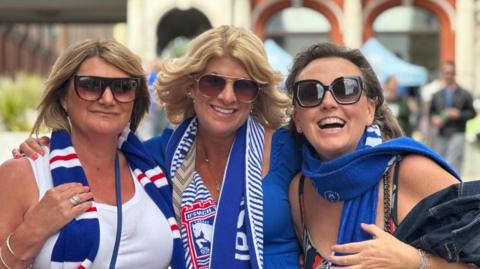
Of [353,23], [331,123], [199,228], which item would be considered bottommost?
[199,228]

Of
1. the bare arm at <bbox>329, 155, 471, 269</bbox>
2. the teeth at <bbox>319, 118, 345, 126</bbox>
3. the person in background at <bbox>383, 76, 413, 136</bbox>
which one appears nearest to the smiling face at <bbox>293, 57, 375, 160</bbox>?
the teeth at <bbox>319, 118, 345, 126</bbox>

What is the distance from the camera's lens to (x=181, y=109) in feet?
12.2

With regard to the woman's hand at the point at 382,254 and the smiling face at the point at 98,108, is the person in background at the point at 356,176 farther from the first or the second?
the smiling face at the point at 98,108

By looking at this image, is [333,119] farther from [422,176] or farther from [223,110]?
[223,110]

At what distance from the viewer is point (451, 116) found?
11.2 m

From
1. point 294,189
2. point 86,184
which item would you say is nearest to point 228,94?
point 294,189

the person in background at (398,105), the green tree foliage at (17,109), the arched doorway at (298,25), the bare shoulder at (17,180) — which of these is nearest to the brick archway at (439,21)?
the arched doorway at (298,25)

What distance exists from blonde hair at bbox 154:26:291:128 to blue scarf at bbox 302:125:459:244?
670 mm

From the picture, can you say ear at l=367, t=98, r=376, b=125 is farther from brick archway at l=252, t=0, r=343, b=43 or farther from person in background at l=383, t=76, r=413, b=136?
brick archway at l=252, t=0, r=343, b=43

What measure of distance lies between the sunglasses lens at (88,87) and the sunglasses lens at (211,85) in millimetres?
520

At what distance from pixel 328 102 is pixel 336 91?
0.07m

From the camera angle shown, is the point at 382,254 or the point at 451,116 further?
the point at 451,116

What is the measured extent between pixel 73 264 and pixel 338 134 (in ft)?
3.79

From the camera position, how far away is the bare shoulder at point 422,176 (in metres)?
2.73
